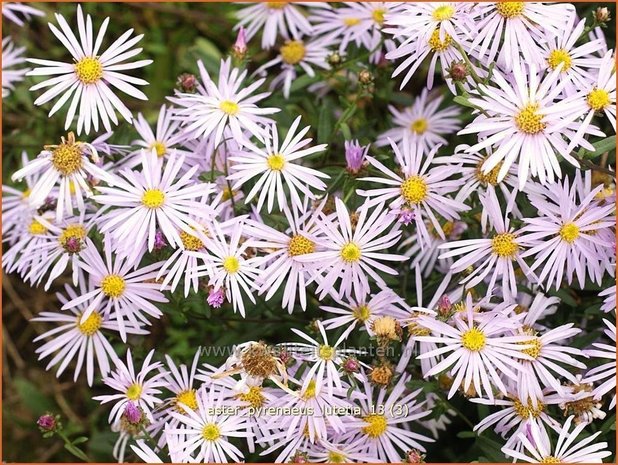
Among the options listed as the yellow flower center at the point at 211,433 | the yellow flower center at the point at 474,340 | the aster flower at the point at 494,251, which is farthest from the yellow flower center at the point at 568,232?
the yellow flower center at the point at 211,433

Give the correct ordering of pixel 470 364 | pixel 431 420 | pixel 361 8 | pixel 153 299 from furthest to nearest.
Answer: pixel 361 8
pixel 431 420
pixel 153 299
pixel 470 364

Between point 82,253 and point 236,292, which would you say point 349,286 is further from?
point 82,253

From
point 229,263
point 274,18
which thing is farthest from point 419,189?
point 274,18

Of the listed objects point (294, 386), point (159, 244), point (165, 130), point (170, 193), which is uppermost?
point (165, 130)

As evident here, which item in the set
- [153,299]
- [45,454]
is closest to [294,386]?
[153,299]

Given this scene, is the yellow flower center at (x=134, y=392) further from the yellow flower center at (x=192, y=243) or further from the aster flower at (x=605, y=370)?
the aster flower at (x=605, y=370)

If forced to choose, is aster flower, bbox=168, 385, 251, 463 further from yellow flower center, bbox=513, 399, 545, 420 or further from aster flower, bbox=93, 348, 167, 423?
yellow flower center, bbox=513, 399, 545, 420
